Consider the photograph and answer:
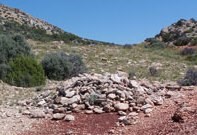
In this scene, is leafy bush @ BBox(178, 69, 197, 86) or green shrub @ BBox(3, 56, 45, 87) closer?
leafy bush @ BBox(178, 69, 197, 86)

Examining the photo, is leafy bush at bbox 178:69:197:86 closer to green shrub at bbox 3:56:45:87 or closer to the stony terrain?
green shrub at bbox 3:56:45:87

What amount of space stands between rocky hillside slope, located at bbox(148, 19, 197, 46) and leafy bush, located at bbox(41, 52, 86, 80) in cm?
2587

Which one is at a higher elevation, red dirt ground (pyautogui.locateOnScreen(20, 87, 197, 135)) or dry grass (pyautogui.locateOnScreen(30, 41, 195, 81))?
dry grass (pyautogui.locateOnScreen(30, 41, 195, 81))

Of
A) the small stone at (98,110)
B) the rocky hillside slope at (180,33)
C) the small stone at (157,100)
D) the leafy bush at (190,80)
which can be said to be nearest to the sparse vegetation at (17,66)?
the leafy bush at (190,80)

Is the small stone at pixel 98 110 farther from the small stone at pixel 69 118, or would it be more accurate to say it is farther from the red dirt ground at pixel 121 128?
the small stone at pixel 69 118

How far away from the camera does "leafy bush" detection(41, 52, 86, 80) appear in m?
16.6

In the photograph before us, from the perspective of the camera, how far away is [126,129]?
913 centimetres

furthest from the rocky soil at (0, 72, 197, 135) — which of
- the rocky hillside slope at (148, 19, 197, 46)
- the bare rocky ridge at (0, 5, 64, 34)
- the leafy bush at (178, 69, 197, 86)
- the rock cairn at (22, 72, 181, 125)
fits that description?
the bare rocky ridge at (0, 5, 64, 34)

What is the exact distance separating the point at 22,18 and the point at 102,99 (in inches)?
1751

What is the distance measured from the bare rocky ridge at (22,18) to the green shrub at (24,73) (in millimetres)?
34179

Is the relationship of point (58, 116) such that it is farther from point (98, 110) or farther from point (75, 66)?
point (75, 66)

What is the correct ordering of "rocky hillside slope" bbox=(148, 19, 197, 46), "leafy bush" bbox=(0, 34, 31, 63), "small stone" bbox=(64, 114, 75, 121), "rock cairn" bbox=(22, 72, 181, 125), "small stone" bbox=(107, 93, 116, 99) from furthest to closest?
"rocky hillside slope" bbox=(148, 19, 197, 46) < "leafy bush" bbox=(0, 34, 31, 63) < "small stone" bbox=(107, 93, 116, 99) < "rock cairn" bbox=(22, 72, 181, 125) < "small stone" bbox=(64, 114, 75, 121)

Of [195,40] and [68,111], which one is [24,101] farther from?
[195,40]

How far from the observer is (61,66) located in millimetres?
16703
